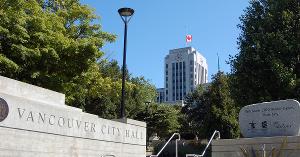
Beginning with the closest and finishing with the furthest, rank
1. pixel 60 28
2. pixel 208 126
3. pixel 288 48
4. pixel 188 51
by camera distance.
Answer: pixel 288 48 → pixel 60 28 → pixel 208 126 → pixel 188 51

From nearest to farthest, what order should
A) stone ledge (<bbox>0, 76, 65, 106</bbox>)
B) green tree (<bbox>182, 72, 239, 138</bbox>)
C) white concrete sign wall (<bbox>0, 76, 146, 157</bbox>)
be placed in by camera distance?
white concrete sign wall (<bbox>0, 76, 146, 157</bbox>) → stone ledge (<bbox>0, 76, 65, 106</bbox>) → green tree (<bbox>182, 72, 239, 138</bbox>)

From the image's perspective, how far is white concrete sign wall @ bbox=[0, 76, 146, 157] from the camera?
35.7 ft

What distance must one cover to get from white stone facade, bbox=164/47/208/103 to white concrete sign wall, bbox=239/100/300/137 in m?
125

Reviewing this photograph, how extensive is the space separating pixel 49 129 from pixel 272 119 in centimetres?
687

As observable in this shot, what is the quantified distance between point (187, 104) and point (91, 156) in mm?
41741

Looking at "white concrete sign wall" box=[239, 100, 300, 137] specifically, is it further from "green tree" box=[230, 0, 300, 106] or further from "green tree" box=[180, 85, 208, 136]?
"green tree" box=[180, 85, 208, 136]

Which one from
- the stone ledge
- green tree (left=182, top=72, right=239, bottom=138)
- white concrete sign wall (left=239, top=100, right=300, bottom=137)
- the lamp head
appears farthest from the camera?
green tree (left=182, top=72, right=239, bottom=138)

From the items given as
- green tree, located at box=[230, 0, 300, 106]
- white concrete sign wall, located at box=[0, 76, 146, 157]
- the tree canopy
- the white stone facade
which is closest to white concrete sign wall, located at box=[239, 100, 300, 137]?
white concrete sign wall, located at box=[0, 76, 146, 157]

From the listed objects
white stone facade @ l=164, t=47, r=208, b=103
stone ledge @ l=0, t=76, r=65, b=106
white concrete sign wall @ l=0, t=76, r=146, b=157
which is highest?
white stone facade @ l=164, t=47, r=208, b=103

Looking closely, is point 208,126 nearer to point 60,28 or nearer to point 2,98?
point 60,28

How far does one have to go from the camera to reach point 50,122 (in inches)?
480

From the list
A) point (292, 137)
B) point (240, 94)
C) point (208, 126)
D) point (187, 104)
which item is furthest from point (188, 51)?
point (292, 137)

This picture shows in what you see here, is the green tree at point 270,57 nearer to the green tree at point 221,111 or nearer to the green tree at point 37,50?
the green tree at point 37,50

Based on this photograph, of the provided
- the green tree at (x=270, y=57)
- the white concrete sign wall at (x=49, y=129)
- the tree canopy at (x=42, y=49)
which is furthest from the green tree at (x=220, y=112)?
the white concrete sign wall at (x=49, y=129)
